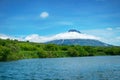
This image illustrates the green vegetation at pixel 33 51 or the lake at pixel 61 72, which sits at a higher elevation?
the green vegetation at pixel 33 51

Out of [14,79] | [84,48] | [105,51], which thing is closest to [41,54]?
[84,48]

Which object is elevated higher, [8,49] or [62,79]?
[8,49]

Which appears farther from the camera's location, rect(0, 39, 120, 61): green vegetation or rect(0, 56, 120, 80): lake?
rect(0, 39, 120, 61): green vegetation

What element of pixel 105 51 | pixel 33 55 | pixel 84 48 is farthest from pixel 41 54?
pixel 105 51

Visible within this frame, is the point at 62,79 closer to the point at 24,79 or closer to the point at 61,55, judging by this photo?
the point at 24,79

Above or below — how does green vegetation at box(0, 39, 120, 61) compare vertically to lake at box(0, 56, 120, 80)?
above

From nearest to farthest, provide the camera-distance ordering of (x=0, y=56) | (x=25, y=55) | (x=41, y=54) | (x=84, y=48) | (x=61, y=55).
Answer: (x=0, y=56)
(x=25, y=55)
(x=41, y=54)
(x=61, y=55)
(x=84, y=48)

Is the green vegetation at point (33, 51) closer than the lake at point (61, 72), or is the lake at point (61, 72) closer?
the lake at point (61, 72)

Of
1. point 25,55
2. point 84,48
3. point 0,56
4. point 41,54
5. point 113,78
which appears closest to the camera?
point 113,78

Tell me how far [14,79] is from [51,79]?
19.3 feet

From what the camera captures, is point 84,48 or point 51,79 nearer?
point 51,79

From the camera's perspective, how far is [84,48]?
631 feet

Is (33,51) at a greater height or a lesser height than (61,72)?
greater

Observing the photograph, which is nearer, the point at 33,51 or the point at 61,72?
the point at 61,72
